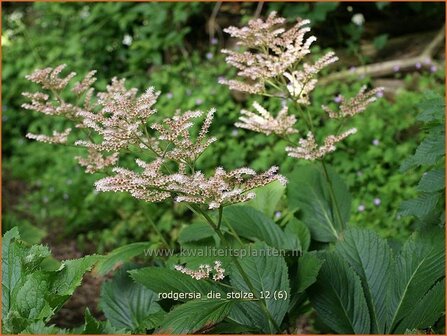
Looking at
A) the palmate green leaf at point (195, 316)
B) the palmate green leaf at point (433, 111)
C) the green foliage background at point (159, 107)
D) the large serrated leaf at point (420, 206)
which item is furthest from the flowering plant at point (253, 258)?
the green foliage background at point (159, 107)

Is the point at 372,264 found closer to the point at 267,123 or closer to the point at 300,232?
the point at 300,232

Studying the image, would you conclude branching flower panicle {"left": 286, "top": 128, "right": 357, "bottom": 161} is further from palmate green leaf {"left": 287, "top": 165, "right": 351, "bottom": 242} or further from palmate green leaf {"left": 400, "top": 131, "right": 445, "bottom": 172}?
palmate green leaf {"left": 287, "top": 165, "right": 351, "bottom": 242}

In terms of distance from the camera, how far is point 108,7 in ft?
20.4

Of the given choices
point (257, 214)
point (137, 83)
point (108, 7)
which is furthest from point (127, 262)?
point (108, 7)

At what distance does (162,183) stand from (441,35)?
386 cm

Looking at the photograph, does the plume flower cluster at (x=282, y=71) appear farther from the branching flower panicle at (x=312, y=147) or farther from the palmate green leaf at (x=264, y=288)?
the palmate green leaf at (x=264, y=288)

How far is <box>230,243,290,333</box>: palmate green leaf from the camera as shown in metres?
2.24

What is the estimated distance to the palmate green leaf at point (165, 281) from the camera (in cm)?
220

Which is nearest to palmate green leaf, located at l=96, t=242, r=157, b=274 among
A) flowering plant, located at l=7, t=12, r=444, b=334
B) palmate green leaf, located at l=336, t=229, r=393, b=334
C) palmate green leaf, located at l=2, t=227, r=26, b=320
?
flowering plant, located at l=7, t=12, r=444, b=334

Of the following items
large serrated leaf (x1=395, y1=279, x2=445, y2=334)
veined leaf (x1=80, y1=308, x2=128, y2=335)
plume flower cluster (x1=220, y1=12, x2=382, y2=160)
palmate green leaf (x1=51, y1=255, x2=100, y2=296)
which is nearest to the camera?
veined leaf (x1=80, y1=308, x2=128, y2=335)

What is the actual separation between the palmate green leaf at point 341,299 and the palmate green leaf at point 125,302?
0.67m

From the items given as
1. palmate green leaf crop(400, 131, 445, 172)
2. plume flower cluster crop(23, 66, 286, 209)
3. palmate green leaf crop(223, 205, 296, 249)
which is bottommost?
palmate green leaf crop(223, 205, 296, 249)

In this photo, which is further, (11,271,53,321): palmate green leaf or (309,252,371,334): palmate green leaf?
(309,252,371,334): palmate green leaf

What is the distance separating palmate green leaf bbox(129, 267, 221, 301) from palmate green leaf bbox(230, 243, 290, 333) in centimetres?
10
